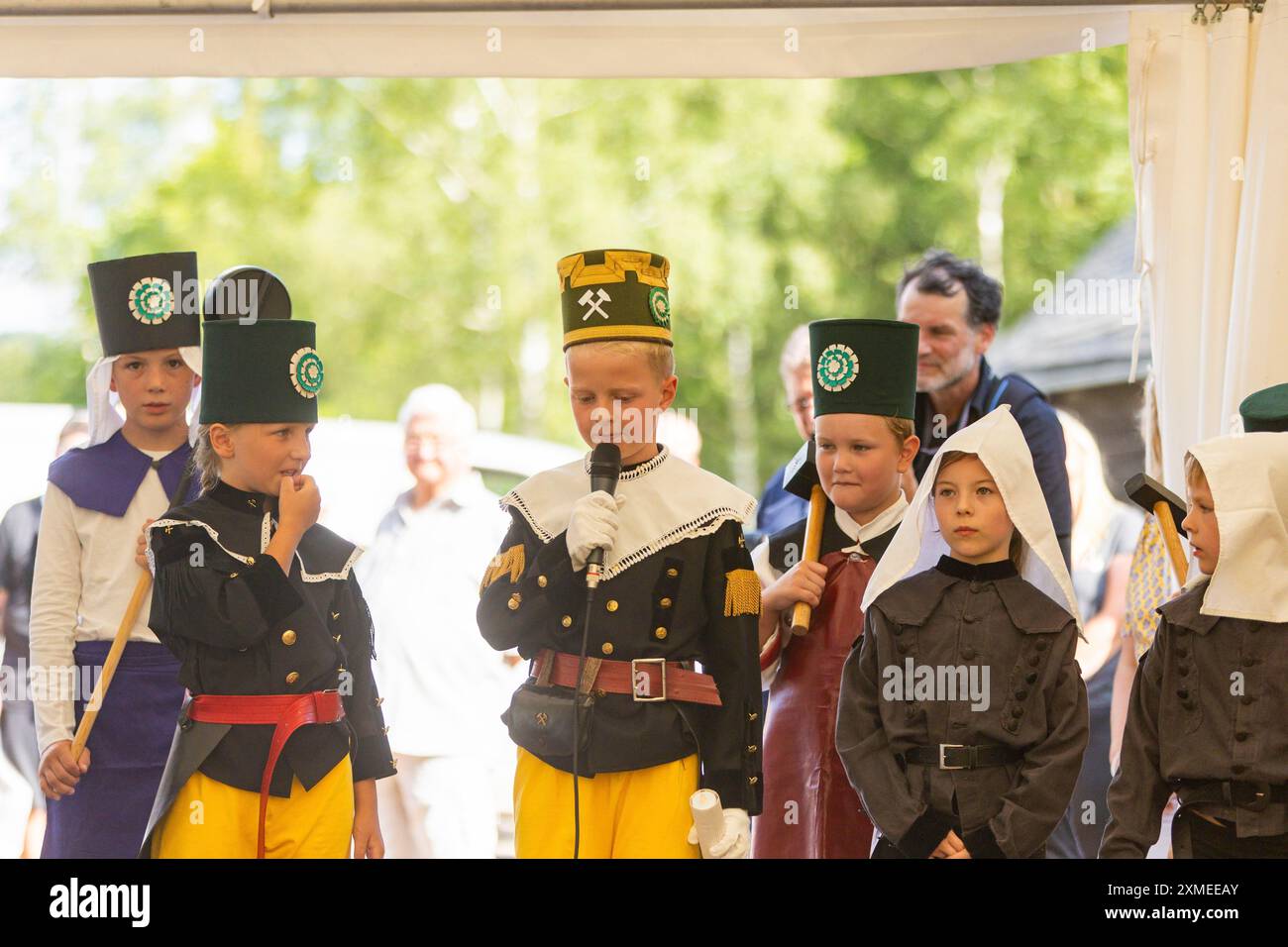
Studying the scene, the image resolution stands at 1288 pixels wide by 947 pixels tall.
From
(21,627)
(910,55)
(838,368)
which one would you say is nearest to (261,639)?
(838,368)

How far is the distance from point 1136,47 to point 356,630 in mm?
3028

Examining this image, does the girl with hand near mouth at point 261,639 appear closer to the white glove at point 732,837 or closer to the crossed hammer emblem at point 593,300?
the crossed hammer emblem at point 593,300

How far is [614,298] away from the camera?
3.71 metres

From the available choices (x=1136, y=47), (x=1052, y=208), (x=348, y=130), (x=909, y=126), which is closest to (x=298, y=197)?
(x=348, y=130)

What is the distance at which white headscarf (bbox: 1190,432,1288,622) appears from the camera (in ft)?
11.5

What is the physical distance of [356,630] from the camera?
390cm

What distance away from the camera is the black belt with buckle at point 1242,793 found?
343cm

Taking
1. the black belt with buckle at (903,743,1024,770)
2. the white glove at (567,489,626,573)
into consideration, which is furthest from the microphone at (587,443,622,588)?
the black belt with buckle at (903,743,1024,770)

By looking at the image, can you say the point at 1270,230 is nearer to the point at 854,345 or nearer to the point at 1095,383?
the point at 854,345

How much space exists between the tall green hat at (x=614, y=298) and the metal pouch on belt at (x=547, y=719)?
85cm

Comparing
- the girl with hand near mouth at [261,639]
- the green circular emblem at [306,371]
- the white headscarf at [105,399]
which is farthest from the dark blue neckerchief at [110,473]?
the green circular emblem at [306,371]

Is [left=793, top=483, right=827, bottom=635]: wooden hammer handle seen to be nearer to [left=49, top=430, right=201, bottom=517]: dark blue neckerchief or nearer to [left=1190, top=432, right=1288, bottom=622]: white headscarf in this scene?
[left=1190, top=432, right=1288, bottom=622]: white headscarf

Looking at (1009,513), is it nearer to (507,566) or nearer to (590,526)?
(590,526)

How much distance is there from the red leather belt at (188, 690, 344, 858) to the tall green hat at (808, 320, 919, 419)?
5.06 ft
